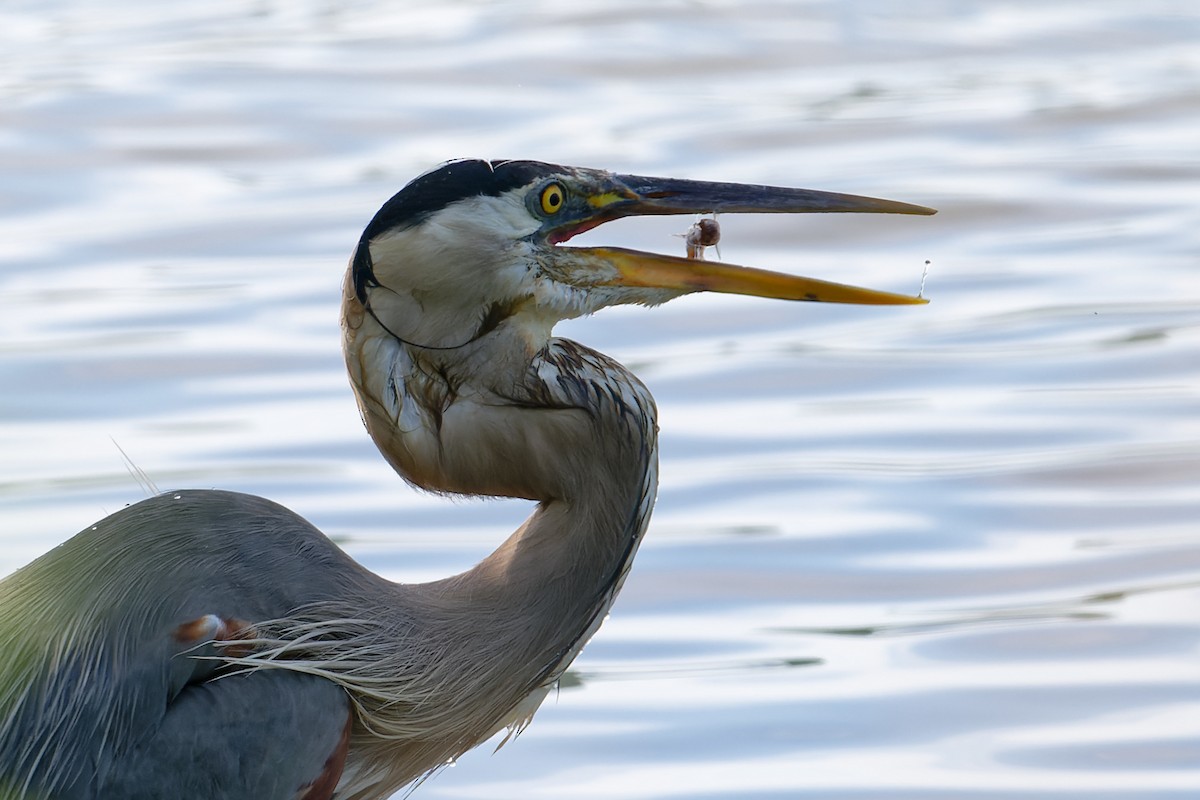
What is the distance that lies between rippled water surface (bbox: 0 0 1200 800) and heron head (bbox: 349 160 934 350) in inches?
62.0

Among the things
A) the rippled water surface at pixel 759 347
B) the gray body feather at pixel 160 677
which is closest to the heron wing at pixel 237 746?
the gray body feather at pixel 160 677

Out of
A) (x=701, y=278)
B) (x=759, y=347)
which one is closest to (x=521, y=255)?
(x=701, y=278)

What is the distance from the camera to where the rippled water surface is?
5.83 m

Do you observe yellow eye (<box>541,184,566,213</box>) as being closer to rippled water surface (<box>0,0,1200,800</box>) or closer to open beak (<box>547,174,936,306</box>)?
open beak (<box>547,174,936,306</box>)

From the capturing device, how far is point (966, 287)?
366 inches

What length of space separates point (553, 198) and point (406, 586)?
0.86 m

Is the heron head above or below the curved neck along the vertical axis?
above

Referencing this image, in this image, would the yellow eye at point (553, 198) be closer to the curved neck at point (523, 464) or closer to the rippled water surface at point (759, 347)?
the curved neck at point (523, 464)

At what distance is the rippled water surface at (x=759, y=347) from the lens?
583 cm

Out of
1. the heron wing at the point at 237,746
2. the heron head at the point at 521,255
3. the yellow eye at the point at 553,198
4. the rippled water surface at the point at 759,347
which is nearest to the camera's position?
the heron wing at the point at 237,746

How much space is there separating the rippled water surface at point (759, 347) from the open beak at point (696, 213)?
150cm

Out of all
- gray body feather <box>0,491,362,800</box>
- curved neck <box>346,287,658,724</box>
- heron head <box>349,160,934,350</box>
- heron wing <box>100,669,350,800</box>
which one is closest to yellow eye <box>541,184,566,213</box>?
heron head <box>349,160,934,350</box>

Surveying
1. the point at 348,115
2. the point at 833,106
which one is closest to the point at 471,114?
the point at 348,115

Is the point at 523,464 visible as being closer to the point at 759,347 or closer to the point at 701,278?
the point at 701,278
